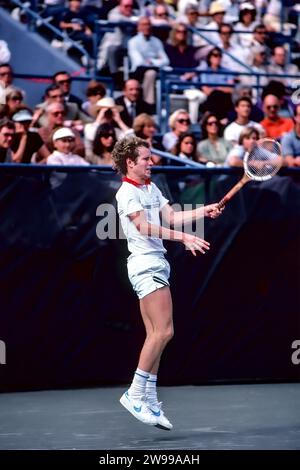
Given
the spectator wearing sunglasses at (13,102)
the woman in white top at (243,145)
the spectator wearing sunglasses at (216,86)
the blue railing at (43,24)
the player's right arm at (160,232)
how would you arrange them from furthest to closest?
the blue railing at (43,24) → the spectator wearing sunglasses at (216,86) → the spectator wearing sunglasses at (13,102) → the woman in white top at (243,145) → the player's right arm at (160,232)

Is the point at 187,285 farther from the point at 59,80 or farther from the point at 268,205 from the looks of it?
the point at 59,80

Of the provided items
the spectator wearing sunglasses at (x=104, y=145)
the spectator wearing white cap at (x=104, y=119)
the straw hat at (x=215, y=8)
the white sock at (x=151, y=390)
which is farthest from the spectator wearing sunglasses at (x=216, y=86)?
the white sock at (x=151, y=390)

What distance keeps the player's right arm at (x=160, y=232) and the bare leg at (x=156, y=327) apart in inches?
15.8

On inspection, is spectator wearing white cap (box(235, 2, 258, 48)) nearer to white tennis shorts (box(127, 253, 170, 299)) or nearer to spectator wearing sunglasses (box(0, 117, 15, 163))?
spectator wearing sunglasses (box(0, 117, 15, 163))

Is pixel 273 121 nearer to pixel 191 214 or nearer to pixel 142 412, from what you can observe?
pixel 191 214

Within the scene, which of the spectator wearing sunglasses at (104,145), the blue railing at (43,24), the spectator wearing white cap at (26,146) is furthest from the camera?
the blue railing at (43,24)

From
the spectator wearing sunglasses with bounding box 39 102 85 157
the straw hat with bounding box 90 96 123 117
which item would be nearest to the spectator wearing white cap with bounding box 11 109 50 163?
the spectator wearing sunglasses with bounding box 39 102 85 157

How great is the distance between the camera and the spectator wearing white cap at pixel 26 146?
1230 centimetres

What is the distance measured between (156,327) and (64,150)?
4.07 meters

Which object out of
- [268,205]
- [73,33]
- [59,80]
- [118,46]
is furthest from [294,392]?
[73,33]

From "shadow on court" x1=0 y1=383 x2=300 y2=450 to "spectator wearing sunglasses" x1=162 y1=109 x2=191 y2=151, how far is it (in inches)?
151

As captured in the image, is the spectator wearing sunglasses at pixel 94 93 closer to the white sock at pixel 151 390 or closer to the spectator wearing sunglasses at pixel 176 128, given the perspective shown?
the spectator wearing sunglasses at pixel 176 128

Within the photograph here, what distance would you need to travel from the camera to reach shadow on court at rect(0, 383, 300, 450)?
24.7 ft

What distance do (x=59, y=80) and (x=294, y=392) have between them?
5.68 meters
